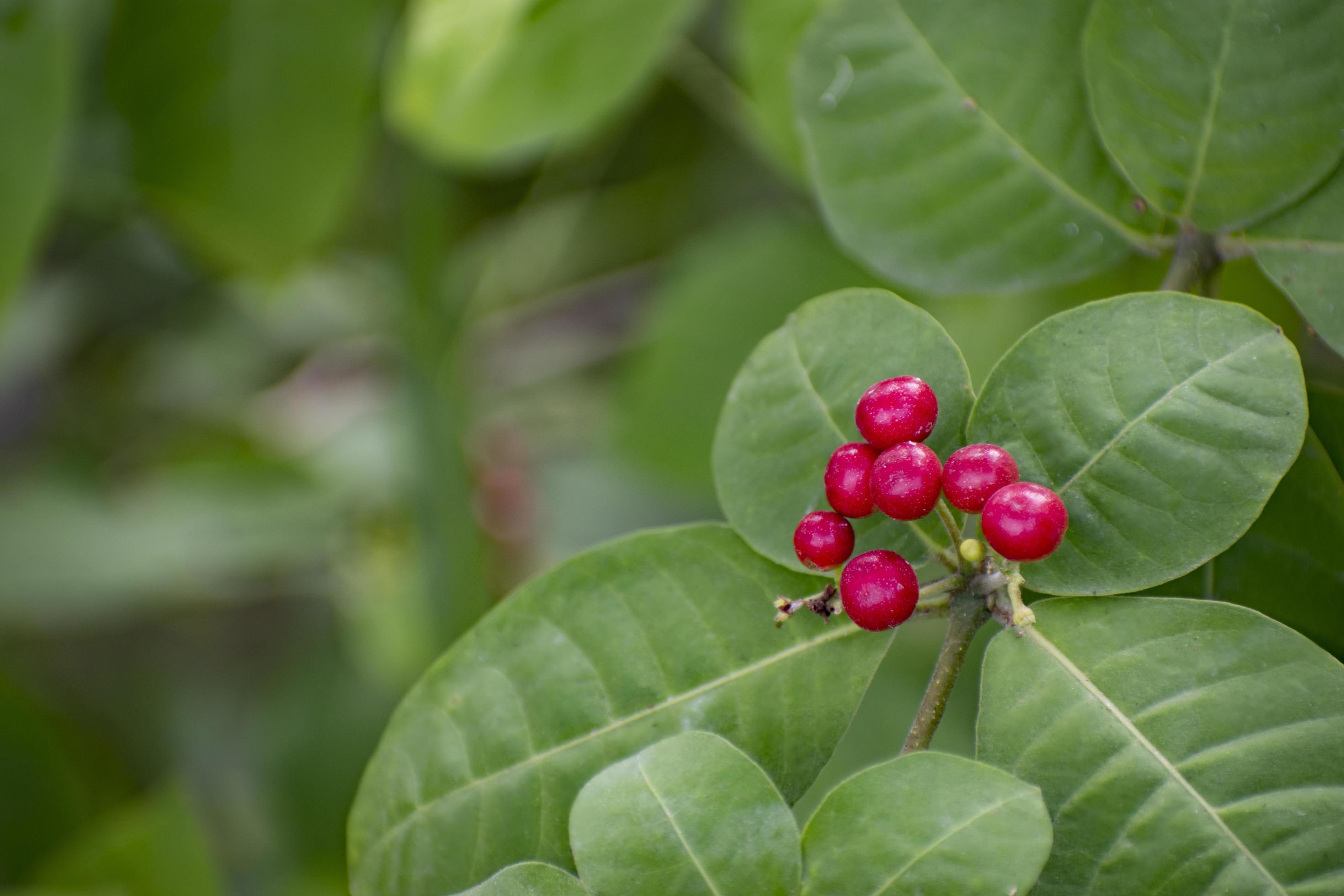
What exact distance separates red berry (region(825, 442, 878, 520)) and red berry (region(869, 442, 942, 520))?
1 centimetres

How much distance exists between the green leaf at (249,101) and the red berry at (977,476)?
0.78 metres

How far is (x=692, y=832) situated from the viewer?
337 mm

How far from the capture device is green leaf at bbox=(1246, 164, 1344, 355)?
39 cm

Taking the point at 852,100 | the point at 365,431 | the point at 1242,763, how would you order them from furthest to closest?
the point at 365,431 → the point at 852,100 → the point at 1242,763

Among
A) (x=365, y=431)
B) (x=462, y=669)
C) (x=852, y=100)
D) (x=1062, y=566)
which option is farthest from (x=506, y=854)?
(x=365, y=431)

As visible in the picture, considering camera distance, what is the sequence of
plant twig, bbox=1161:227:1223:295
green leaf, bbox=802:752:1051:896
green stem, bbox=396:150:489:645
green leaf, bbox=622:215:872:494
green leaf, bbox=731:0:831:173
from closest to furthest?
green leaf, bbox=802:752:1051:896 → plant twig, bbox=1161:227:1223:295 → green leaf, bbox=731:0:831:173 → green leaf, bbox=622:215:872:494 → green stem, bbox=396:150:489:645

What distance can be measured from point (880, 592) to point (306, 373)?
5.70ft

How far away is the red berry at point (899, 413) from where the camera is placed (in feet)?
1.14

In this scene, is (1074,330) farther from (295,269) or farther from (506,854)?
(295,269)

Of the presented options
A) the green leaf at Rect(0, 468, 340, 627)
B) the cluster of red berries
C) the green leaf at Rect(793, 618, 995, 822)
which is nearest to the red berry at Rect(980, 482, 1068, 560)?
the cluster of red berries

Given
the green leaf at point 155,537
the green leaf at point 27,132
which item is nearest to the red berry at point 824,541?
the green leaf at point 27,132

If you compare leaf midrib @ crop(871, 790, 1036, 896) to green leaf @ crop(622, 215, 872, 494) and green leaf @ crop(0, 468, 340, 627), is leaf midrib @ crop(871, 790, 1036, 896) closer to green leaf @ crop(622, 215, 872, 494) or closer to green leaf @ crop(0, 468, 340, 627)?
green leaf @ crop(622, 215, 872, 494)

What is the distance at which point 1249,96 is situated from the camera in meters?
0.41

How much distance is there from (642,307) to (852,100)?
1242 mm
